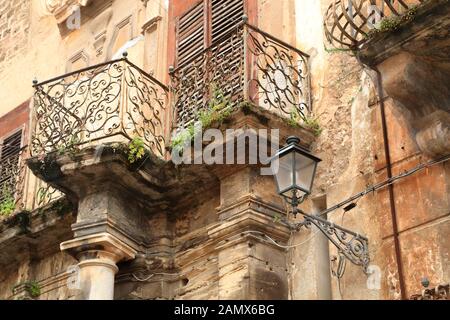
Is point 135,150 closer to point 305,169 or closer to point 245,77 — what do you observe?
point 245,77

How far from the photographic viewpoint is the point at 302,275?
8930 mm

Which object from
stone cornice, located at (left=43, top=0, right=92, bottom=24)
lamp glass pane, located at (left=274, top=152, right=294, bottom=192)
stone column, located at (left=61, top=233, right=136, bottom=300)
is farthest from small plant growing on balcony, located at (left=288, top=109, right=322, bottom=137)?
stone cornice, located at (left=43, top=0, right=92, bottom=24)

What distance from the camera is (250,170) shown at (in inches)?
371

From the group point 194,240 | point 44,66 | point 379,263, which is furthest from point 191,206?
point 44,66

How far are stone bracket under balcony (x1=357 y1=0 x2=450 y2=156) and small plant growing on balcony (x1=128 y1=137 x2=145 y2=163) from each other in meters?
2.53

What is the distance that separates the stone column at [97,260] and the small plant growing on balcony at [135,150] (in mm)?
734

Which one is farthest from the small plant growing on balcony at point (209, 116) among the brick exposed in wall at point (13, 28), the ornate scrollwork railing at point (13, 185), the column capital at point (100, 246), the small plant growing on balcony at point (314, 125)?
the brick exposed in wall at point (13, 28)

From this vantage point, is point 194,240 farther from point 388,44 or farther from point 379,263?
point 388,44

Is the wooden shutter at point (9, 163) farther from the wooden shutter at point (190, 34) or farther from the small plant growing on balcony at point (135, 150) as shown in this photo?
Answer: the small plant growing on balcony at point (135, 150)

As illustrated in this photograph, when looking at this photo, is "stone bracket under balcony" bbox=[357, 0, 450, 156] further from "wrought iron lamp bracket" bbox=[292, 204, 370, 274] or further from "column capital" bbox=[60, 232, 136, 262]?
"column capital" bbox=[60, 232, 136, 262]

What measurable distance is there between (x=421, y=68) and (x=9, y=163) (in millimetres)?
5819
